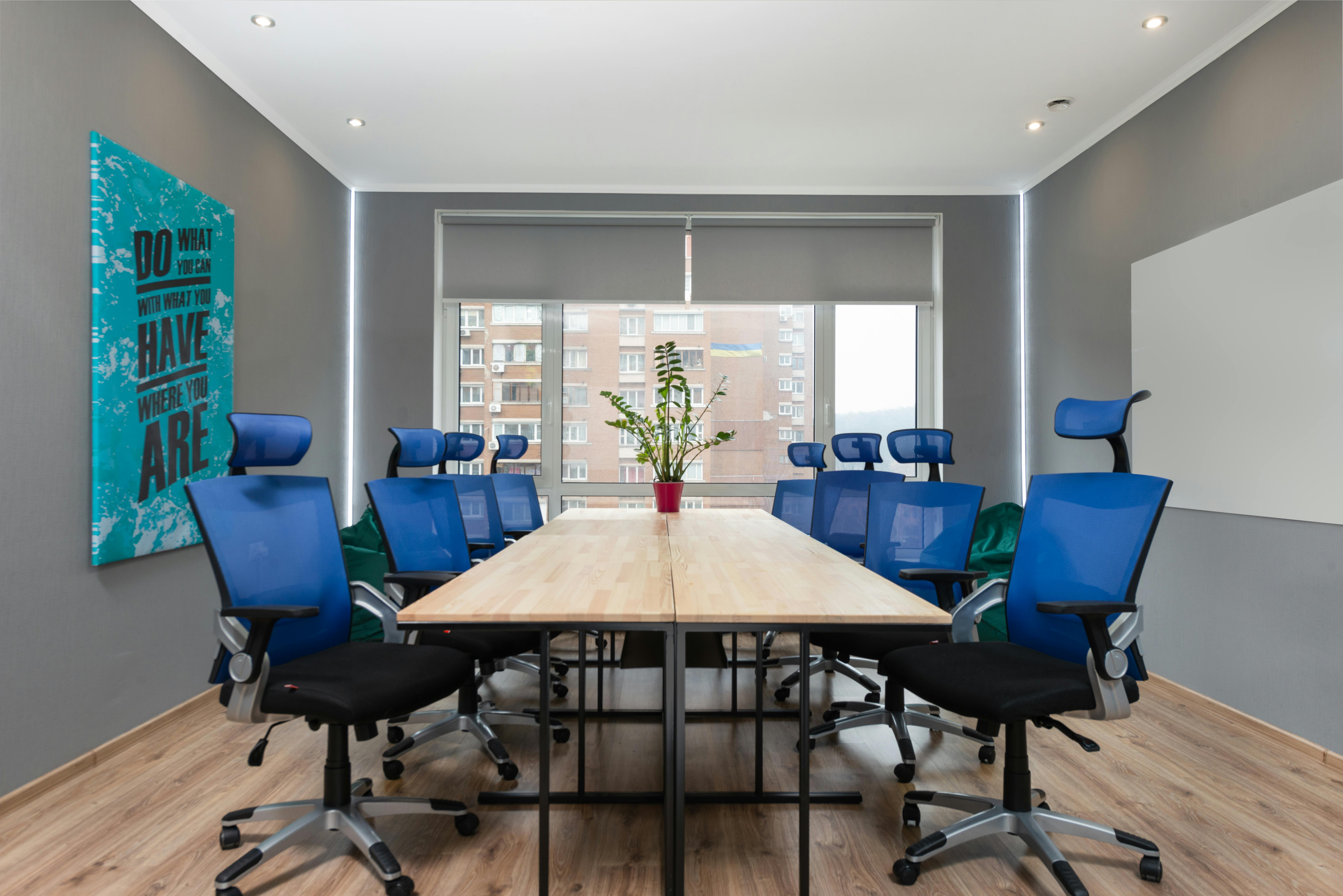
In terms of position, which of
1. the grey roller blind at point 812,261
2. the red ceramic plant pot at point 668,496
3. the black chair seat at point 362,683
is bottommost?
the black chair seat at point 362,683

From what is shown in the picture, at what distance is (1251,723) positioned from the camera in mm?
3201

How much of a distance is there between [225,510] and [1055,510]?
253 centimetres

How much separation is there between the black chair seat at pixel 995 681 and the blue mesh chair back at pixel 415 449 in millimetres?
1904

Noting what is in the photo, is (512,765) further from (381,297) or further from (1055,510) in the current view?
(381,297)

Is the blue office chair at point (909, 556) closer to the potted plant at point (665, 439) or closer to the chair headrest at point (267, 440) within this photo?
the potted plant at point (665, 439)

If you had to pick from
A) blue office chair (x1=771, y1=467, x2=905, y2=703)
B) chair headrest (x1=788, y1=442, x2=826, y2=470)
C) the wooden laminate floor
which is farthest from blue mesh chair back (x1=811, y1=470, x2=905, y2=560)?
the wooden laminate floor

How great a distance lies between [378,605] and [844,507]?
7.45 feet

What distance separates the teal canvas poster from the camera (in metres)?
2.85

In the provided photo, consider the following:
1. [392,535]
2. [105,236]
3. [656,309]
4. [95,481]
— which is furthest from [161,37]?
[656,309]

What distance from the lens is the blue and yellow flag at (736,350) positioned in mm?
5648

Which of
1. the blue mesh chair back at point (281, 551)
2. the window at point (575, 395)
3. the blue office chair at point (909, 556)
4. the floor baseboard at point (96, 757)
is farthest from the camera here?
the window at point (575, 395)

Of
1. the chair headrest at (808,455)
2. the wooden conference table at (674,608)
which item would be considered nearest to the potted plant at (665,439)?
the chair headrest at (808,455)

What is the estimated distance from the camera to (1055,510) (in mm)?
2338

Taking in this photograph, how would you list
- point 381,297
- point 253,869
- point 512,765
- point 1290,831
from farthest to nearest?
point 381,297, point 512,765, point 1290,831, point 253,869
